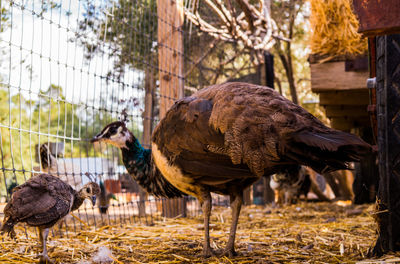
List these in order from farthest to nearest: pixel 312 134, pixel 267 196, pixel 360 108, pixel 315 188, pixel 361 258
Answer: pixel 315 188 < pixel 267 196 < pixel 360 108 < pixel 361 258 < pixel 312 134

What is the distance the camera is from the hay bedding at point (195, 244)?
10.1 feet

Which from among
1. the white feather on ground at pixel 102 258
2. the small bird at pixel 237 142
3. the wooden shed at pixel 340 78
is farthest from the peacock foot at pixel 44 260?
the wooden shed at pixel 340 78

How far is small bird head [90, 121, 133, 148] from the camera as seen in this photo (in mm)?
4059

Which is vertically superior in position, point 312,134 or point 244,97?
point 244,97

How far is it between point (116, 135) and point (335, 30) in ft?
10.3

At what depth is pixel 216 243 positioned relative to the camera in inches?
150

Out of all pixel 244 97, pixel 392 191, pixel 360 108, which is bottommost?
pixel 392 191

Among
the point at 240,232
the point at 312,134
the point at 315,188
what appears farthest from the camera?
the point at 315,188

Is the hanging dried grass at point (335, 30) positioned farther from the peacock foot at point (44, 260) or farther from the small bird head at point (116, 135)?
the peacock foot at point (44, 260)

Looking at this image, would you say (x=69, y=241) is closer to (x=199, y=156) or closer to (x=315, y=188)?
(x=199, y=156)

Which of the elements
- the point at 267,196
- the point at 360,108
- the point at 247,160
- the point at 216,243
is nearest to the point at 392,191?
the point at 247,160

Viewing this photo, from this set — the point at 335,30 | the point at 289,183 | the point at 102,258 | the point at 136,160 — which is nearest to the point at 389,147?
the point at 102,258

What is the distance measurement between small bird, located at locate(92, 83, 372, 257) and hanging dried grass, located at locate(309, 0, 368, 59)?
2506mm

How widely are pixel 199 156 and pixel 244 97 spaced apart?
537 millimetres
